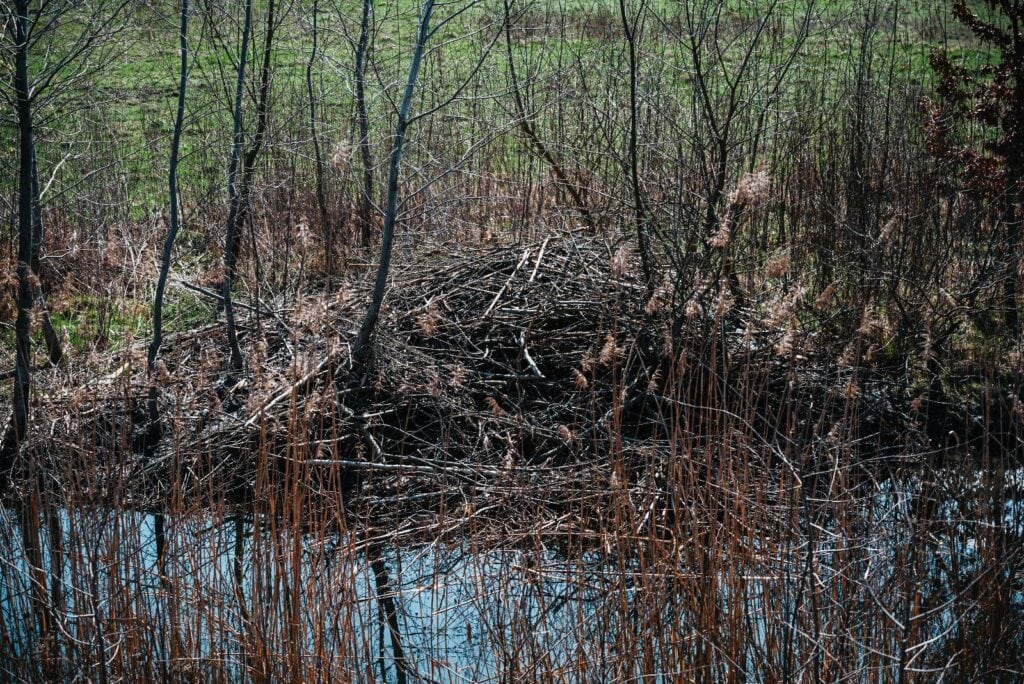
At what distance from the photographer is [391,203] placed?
4816 millimetres

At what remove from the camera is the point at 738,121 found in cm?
632

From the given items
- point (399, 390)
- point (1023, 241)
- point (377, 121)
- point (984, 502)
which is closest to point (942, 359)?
point (1023, 241)

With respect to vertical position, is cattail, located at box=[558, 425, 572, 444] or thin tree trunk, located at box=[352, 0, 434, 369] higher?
thin tree trunk, located at box=[352, 0, 434, 369]

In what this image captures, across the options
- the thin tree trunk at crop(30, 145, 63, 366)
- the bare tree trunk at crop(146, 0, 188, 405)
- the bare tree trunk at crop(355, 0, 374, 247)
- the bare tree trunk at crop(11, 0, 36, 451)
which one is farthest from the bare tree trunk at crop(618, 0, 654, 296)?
the thin tree trunk at crop(30, 145, 63, 366)

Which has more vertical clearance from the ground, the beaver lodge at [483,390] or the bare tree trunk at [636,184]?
the bare tree trunk at [636,184]

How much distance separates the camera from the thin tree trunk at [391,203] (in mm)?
4531

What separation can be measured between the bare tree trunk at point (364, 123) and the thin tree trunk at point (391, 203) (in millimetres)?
125

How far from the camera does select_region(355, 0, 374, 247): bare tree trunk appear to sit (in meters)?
5.26

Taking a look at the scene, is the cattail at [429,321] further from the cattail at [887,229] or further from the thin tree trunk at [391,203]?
the cattail at [887,229]

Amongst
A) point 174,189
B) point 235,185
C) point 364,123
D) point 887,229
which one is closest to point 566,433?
point 887,229

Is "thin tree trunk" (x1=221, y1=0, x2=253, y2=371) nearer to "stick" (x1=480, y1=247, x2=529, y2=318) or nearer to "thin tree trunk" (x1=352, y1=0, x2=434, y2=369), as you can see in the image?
"thin tree trunk" (x1=352, y1=0, x2=434, y2=369)

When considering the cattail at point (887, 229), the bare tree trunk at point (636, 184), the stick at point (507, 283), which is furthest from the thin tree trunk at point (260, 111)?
the cattail at point (887, 229)

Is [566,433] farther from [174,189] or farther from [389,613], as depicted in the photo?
[174,189]

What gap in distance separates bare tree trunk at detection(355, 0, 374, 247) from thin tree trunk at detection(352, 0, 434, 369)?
0.13 meters
